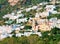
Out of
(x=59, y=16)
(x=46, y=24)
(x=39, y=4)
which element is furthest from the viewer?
(x=39, y=4)

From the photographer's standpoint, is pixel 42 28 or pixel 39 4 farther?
pixel 39 4

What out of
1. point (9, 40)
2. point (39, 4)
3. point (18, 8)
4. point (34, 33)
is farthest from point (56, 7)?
point (9, 40)

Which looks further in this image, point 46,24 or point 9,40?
point 46,24

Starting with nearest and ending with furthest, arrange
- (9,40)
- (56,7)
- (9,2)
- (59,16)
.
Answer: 1. (9,40)
2. (59,16)
3. (56,7)
4. (9,2)

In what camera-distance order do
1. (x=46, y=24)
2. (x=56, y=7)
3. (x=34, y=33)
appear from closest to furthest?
1. (x=34, y=33)
2. (x=46, y=24)
3. (x=56, y=7)

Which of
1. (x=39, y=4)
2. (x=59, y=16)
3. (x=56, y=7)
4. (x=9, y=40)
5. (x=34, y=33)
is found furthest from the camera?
(x=39, y=4)

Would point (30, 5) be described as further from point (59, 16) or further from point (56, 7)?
point (59, 16)

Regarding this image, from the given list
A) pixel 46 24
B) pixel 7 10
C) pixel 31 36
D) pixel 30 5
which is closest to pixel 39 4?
pixel 30 5

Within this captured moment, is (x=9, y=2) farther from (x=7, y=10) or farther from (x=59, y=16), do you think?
(x=59, y=16)
